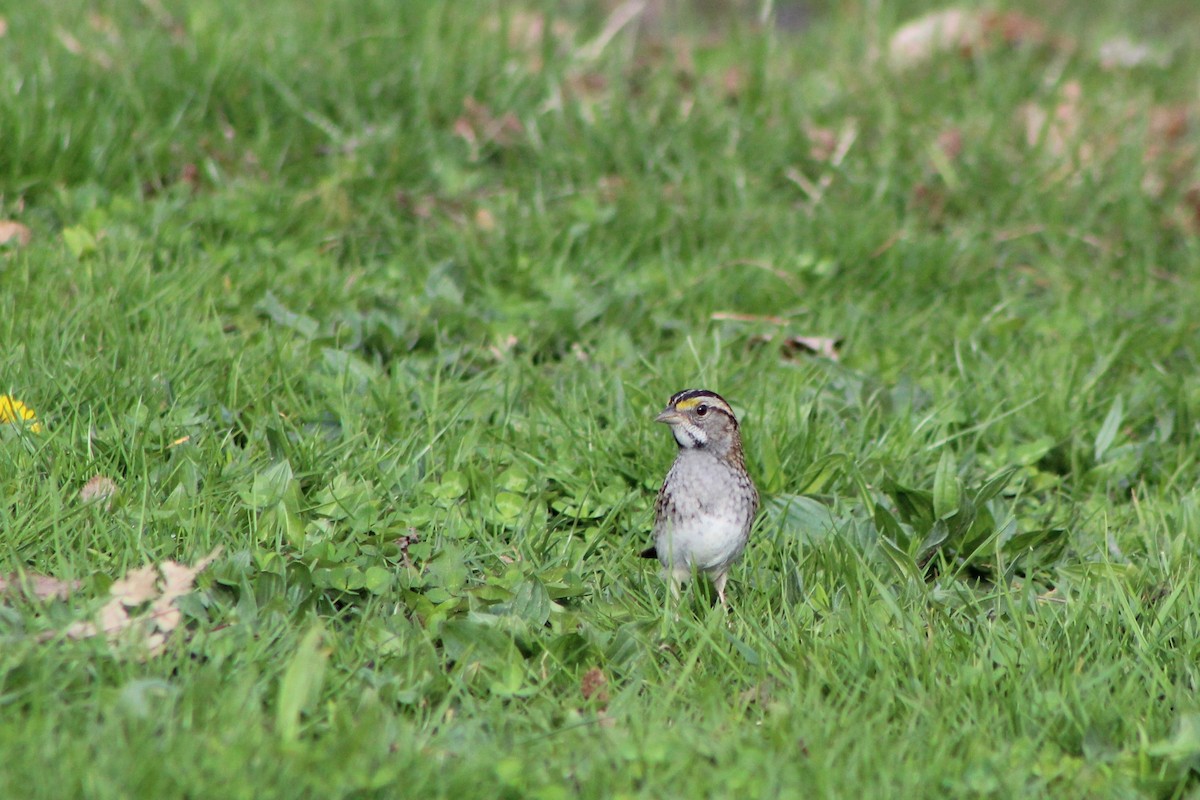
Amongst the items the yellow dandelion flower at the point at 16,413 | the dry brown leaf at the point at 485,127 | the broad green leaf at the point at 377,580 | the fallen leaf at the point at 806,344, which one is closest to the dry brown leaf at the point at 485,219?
the dry brown leaf at the point at 485,127

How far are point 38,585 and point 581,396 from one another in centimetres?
226

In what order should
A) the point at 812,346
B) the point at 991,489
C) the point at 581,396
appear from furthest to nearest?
the point at 812,346 → the point at 581,396 → the point at 991,489

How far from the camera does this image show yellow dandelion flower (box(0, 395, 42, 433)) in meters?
4.80

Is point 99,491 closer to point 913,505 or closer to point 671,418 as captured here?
point 671,418

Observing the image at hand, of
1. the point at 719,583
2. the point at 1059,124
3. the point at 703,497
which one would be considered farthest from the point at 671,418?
the point at 1059,124

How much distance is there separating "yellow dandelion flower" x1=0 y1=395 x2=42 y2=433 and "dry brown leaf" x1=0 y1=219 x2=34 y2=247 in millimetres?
1315

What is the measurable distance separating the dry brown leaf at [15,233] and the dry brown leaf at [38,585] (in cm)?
239

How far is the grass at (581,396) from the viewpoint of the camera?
3695 mm

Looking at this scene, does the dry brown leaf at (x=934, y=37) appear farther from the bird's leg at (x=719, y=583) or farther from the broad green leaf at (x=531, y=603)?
the broad green leaf at (x=531, y=603)

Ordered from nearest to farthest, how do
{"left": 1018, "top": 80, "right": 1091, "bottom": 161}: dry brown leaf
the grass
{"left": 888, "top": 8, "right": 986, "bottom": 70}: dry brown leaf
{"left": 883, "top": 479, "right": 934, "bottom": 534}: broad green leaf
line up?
the grass, {"left": 883, "top": 479, "right": 934, "bottom": 534}: broad green leaf, {"left": 1018, "top": 80, "right": 1091, "bottom": 161}: dry brown leaf, {"left": 888, "top": 8, "right": 986, "bottom": 70}: dry brown leaf

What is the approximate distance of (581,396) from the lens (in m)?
5.60

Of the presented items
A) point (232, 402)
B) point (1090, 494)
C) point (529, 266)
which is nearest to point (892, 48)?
point (529, 266)

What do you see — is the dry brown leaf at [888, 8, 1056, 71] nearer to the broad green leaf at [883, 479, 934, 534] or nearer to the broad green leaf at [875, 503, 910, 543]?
the broad green leaf at [883, 479, 934, 534]

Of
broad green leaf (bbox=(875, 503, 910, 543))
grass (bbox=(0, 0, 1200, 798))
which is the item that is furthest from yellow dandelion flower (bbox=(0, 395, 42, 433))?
broad green leaf (bbox=(875, 503, 910, 543))
